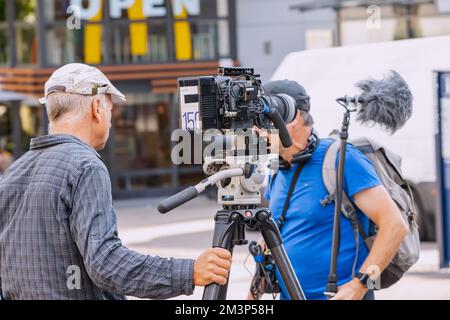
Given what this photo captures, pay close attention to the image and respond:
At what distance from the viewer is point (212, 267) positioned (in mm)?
3086

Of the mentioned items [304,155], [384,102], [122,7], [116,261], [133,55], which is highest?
[122,7]

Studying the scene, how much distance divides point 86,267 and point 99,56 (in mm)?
18266

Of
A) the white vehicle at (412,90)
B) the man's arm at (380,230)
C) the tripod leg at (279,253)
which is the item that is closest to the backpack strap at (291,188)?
the man's arm at (380,230)

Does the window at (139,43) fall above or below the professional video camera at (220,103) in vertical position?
above

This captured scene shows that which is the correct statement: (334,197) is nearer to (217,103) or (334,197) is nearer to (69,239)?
(217,103)

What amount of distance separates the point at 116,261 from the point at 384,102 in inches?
74.5

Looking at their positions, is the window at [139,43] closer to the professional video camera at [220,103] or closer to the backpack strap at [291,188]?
the backpack strap at [291,188]

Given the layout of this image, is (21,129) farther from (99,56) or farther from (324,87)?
(324,87)

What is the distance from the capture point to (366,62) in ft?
41.0

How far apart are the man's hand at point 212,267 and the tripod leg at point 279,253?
0.39 m

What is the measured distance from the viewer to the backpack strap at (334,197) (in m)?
4.27

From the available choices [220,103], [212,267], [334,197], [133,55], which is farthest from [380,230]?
[133,55]

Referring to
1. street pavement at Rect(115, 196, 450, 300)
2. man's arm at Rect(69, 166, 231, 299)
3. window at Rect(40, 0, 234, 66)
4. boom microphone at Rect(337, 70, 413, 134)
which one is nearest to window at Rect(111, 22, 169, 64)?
window at Rect(40, 0, 234, 66)
